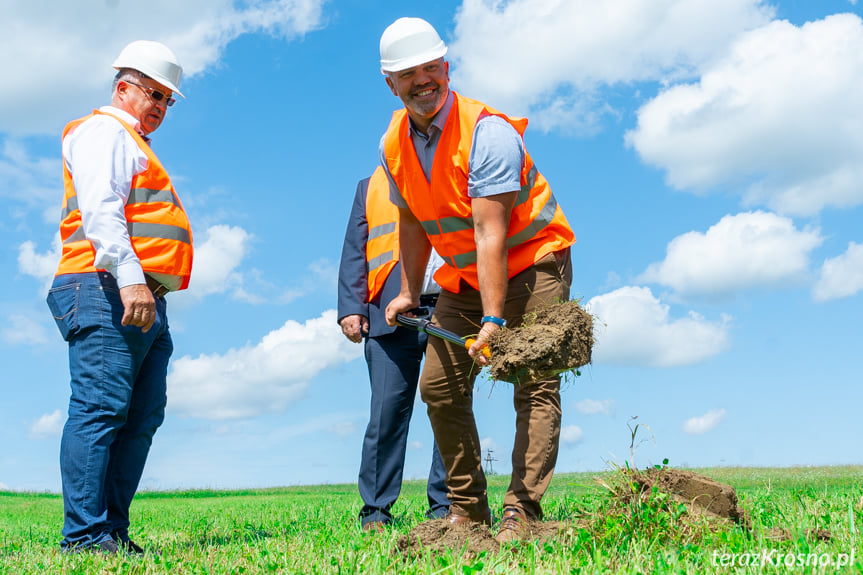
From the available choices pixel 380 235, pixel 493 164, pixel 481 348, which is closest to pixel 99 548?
pixel 481 348

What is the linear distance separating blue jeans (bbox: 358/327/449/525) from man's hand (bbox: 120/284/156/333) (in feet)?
5.35

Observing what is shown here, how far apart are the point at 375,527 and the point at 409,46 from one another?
9.23ft

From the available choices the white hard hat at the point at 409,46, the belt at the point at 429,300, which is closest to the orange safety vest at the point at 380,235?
the belt at the point at 429,300

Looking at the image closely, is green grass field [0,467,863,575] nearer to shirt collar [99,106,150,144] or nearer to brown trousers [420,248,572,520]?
brown trousers [420,248,572,520]

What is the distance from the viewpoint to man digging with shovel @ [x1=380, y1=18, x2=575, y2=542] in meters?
3.86

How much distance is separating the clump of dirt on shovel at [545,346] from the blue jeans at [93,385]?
222 centimetres

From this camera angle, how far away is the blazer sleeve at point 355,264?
551 centimetres

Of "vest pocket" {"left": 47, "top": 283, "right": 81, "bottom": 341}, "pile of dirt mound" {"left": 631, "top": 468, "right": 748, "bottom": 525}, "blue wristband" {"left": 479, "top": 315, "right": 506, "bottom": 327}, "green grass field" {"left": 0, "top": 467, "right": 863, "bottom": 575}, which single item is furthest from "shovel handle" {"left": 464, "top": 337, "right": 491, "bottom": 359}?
"vest pocket" {"left": 47, "top": 283, "right": 81, "bottom": 341}

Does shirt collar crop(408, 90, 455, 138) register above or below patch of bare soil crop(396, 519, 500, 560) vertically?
above

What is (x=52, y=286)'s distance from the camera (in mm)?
4613

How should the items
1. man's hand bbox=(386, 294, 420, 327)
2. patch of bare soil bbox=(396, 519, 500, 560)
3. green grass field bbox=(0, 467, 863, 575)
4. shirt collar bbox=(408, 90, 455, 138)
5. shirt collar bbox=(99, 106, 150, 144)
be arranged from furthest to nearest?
shirt collar bbox=(99, 106, 150, 144) → man's hand bbox=(386, 294, 420, 327) → shirt collar bbox=(408, 90, 455, 138) → patch of bare soil bbox=(396, 519, 500, 560) → green grass field bbox=(0, 467, 863, 575)

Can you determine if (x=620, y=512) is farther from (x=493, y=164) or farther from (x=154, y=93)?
(x=154, y=93)

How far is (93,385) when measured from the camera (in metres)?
4.34

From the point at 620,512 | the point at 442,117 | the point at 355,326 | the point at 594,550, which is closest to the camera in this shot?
the point at 594,550
